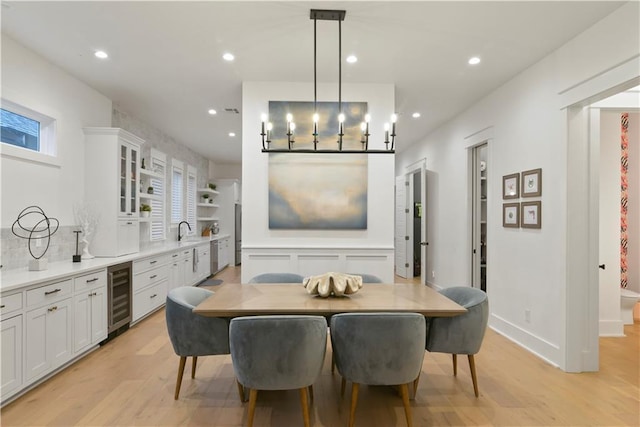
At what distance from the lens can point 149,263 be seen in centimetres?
450

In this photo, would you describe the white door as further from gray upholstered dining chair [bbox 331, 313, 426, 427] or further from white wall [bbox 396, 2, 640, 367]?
gray upholstered dining chair [bbox 331, 313, 426, 427]

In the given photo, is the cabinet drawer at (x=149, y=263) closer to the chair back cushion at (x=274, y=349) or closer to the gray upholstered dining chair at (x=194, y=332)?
the gray upholstered dining chair at (x=194, y=332)

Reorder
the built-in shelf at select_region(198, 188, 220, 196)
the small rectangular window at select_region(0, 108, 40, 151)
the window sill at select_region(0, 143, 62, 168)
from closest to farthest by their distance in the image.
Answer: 1. the window sill at select_region(0, 143, 62, 168)
2. the small rectangular window at select_region(0, 108, 40, 151)
3. the built-in shelf at select_region(198, 188, 220, 196)

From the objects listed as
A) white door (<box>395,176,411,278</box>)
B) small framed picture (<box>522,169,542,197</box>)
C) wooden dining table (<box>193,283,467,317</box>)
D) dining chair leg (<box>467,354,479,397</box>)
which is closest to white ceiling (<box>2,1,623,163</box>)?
small framed picture (<box>522,169,542,197</box>)

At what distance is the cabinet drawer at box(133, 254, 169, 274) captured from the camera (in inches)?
164

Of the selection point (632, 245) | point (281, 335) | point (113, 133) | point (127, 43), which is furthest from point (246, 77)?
point (632, 245)

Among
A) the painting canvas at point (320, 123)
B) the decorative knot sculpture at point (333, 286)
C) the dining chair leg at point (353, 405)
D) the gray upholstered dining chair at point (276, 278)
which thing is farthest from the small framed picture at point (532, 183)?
the dining chair leg at point (353, 405)

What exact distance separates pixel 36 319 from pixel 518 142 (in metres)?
4.91

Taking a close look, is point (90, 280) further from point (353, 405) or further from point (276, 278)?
point (353, 405)

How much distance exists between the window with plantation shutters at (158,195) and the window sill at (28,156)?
2096 mm

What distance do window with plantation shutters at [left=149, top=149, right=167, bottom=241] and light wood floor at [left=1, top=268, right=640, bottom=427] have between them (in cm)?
298

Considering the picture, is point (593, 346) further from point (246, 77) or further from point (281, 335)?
point (246, 77)

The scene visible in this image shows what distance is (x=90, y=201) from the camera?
13.2ft

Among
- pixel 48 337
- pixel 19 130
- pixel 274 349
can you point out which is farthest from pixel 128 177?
pixel 274 349
